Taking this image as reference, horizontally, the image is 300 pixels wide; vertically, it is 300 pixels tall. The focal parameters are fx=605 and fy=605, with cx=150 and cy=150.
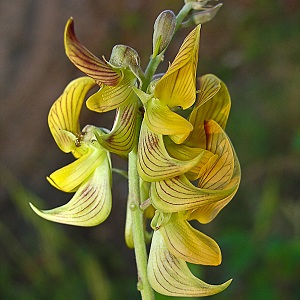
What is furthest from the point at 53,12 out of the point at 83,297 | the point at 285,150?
the point at 285,150

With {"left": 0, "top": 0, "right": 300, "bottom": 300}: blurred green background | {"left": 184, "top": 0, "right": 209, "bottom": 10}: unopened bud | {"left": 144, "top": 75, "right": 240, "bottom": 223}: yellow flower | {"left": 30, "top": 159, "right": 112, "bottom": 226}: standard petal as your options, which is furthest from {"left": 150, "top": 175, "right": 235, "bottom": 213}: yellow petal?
{"left": 0, "top": 0, "right": 300, "bottom": 300}: blurred green background

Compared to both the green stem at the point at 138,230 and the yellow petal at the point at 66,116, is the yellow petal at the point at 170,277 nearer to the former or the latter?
the green stem at the point at 138,230

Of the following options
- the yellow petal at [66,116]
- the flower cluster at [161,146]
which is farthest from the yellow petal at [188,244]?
the yellow petal at [66,116]

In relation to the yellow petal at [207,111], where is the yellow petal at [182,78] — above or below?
above

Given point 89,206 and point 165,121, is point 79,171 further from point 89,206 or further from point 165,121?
point 165,121

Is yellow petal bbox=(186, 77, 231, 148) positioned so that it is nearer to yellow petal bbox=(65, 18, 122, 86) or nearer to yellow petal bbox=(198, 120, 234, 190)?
yellow petal bbox=(198, 120, 234, 190)

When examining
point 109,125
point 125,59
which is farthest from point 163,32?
point 109,125
